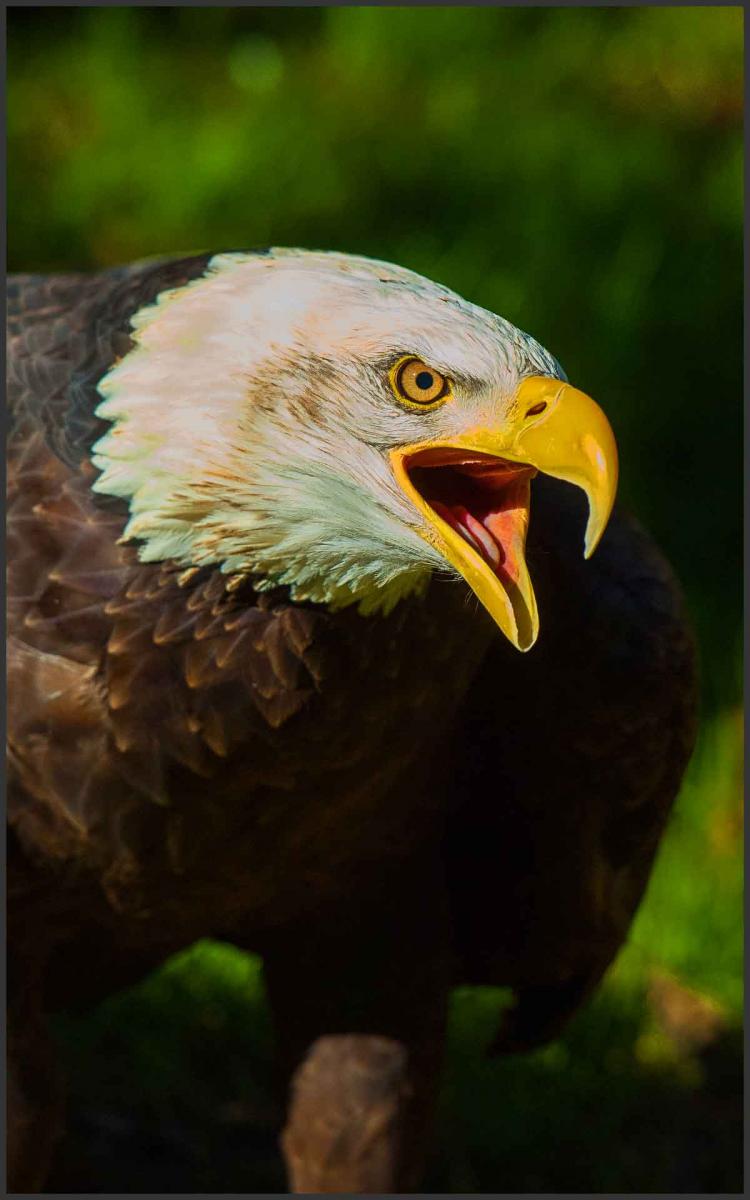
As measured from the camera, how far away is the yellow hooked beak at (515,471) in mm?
2078

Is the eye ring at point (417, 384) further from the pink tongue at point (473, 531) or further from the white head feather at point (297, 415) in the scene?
the pink tongue at point (473, 531)

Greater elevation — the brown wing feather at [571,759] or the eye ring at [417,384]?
the eye ring at [417,384]

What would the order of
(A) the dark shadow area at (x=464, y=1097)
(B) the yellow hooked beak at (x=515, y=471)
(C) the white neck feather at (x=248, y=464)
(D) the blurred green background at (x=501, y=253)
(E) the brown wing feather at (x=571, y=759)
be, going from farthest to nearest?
(D) the blurred green background at (x=501, y=253) < (A) the dark shadow area at (x=464, y=1097) < (E) the brown wing feather at (x=571, y=759) < (C) the white neck feather at (x=248, y=464) < (B) the yellow hooked beak at (x=515, y=471)

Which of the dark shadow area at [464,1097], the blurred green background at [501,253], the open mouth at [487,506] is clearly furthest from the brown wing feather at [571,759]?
the blurred green background at [501,253]

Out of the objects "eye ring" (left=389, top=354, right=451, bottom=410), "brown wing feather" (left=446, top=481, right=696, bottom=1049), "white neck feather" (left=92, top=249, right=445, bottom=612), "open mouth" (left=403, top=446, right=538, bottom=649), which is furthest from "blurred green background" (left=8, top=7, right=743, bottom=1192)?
"eye ring" (left=389, top=354, right=451, bottom=410)

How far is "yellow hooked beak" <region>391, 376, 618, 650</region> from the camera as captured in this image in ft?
6.82

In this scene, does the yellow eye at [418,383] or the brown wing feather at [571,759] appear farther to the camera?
the brown wing feather at [571,759]

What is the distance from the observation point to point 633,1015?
167 inches

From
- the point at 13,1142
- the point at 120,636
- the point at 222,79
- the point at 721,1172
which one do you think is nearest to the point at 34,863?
the point at 120,636

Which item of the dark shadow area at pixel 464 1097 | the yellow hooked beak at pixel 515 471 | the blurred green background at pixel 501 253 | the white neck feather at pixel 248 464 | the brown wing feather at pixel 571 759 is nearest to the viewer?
the yellow hooked beak at pixel 515 471

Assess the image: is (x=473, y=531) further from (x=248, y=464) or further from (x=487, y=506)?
(x=248, y=464)

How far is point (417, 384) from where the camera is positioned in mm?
2135

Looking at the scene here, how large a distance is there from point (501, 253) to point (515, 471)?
3.52 meters

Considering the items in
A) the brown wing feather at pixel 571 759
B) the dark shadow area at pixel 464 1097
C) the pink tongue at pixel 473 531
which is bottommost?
the dark shadow area at pixel 464 1097
